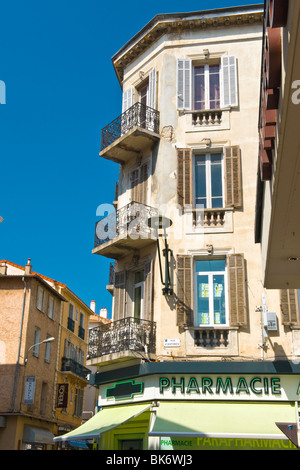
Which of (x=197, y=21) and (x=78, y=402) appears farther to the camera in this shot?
(x=78, y=402)

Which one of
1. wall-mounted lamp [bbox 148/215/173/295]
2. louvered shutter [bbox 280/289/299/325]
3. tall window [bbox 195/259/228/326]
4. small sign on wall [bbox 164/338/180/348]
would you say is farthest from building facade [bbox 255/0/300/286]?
small sign on wall [bbox 164/338/180/348]

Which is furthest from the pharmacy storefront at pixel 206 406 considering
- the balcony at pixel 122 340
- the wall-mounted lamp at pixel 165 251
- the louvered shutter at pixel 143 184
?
the louvered shutter at pixel 143 184

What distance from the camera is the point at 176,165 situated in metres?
17.1

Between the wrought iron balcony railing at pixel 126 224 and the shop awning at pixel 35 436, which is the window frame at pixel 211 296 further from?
the shop awning at pixel 35 436

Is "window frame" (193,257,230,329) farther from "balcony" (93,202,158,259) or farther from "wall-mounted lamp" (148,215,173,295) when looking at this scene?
"balcony" (93,202,158,259)

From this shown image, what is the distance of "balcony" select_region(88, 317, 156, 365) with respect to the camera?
50.3 feet

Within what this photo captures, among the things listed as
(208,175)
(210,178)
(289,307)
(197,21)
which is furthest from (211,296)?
(197,21)

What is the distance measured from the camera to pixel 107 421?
14.6 metres

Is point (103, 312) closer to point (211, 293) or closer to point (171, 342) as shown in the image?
point (211, 293)

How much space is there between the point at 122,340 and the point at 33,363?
60.5 ft

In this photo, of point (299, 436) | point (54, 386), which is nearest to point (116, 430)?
point (299, 436)

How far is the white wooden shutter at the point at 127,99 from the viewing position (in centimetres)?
1964

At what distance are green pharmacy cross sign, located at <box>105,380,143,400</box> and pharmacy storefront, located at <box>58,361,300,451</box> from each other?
3 centimetres
